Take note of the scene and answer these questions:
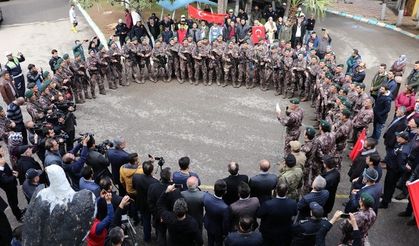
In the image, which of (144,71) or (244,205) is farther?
(144,71)

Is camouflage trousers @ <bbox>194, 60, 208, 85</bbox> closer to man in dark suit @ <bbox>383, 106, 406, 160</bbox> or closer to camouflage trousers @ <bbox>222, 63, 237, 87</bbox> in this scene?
camouflage trousers @ <bbox>222, 63, 237, 87</bbox>

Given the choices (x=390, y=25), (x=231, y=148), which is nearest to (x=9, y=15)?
(x=231, y=148)

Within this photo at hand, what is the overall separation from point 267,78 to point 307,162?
18.4 feet

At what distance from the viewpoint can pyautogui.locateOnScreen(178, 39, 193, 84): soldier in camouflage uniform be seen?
42.6 feet

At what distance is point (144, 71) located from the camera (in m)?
14.2

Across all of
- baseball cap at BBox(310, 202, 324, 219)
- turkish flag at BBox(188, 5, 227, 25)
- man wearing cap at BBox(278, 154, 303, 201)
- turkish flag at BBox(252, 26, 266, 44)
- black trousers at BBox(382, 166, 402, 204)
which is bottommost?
black trousers at BBox(382, 166, 402, 204)

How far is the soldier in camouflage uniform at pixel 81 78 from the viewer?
468 inches

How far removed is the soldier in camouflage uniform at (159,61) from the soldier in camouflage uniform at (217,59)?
1.58 m

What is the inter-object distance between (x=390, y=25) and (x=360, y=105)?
1254 cm

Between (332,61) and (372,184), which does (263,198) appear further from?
(332,61)

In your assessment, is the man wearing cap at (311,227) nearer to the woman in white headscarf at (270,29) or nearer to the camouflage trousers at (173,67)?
the camouflage trousers at (173,67)

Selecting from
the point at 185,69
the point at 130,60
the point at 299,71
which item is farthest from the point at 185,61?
the point at 299,71

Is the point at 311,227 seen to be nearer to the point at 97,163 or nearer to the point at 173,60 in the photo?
the point at 97,163

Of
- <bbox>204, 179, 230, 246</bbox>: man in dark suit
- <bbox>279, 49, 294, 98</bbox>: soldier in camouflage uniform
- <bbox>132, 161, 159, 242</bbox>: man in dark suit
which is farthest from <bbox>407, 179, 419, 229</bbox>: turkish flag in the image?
<bbox>279, 49, 294, 98</bbox>: soldier in camouflage uniform
